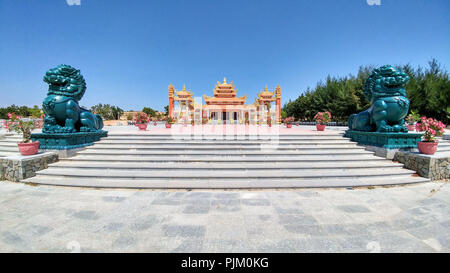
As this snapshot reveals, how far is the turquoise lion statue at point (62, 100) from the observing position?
5.09m

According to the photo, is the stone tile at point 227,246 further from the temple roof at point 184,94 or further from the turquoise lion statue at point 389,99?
the temple roof at point 184,94

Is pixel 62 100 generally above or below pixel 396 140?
above

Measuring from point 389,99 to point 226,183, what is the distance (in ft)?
18.2

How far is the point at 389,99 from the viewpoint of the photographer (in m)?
5.17

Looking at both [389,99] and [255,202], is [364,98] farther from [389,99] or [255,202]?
[255,202]

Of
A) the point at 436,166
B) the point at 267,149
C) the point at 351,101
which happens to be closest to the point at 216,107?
the point at 351,101

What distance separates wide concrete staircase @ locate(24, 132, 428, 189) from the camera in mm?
3900

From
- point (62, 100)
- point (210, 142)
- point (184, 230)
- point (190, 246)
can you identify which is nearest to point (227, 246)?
point (190, 246)

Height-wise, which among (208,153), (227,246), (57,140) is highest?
(57,140)

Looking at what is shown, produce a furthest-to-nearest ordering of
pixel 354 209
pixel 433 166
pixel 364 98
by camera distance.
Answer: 1. pixel 364 98
2. pixel 433 166
3. pixel 354 209

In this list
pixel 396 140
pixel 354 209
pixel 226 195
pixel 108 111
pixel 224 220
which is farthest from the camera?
pixel 108 111

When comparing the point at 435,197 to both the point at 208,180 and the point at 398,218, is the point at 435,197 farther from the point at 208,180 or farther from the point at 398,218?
the point at 208,180

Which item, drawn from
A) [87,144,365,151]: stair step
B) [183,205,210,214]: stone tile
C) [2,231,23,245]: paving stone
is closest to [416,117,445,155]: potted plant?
[87,144,365,151]: stair step

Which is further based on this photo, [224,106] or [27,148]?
[224,106]
